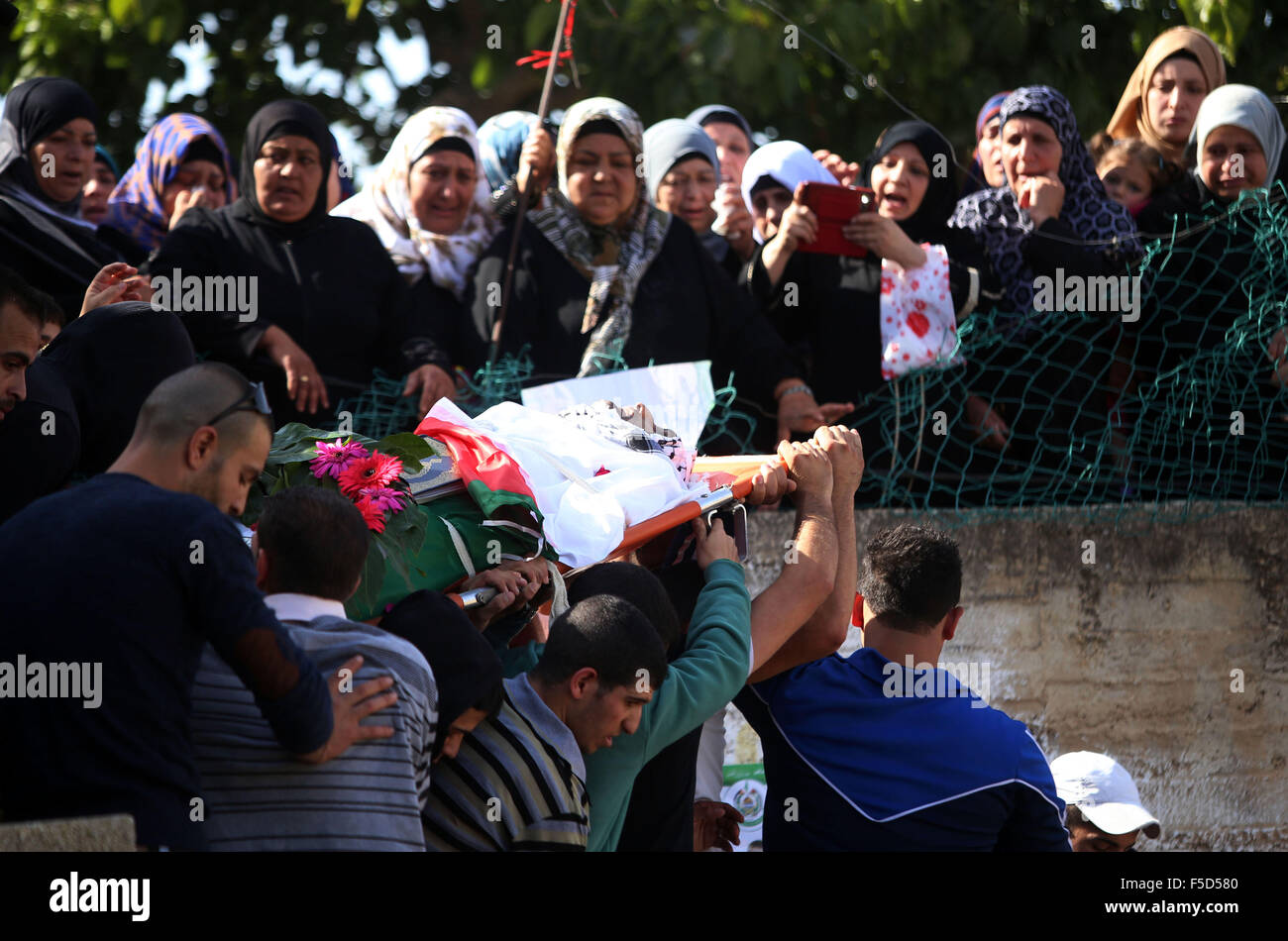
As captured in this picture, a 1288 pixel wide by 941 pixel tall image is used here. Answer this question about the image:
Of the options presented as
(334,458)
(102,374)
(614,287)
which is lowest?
(334,458)

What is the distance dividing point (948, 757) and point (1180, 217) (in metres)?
3.03

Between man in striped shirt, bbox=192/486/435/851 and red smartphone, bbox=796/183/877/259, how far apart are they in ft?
9.72

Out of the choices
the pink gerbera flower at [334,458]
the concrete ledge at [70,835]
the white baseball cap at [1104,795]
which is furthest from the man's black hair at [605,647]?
the white baseball cap at [1104,795]

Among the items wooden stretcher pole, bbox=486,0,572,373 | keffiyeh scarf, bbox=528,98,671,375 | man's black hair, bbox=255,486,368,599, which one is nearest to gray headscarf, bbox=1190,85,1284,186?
keffiyeh scarf, bbox=528,98,671,375

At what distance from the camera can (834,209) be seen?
5.48 meters

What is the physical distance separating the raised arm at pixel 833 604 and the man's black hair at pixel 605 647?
52 centimetres

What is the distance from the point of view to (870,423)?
5434mm

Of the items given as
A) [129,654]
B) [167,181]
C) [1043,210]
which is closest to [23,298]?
[129,654]

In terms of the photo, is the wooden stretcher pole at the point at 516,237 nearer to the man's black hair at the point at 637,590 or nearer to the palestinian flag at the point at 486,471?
the palestinian flag at the point at 486,471

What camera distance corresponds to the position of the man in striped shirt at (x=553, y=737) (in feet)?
9.76

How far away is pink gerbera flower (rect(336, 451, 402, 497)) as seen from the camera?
3334 mm

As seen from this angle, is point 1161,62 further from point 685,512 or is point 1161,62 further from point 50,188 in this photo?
point 50,188

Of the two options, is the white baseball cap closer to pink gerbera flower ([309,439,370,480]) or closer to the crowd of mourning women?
the crowd of mourning women

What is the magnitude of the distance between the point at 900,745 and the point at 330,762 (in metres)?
1.35
